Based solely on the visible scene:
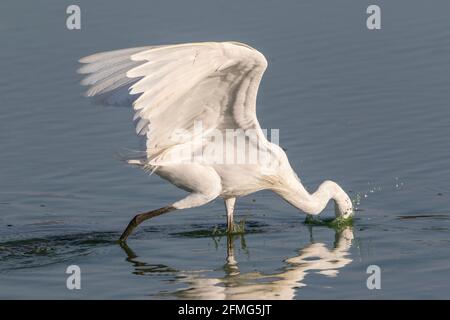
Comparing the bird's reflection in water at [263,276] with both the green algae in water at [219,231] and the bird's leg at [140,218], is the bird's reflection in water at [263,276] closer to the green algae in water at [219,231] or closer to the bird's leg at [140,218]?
the bird's leg at [140,218]

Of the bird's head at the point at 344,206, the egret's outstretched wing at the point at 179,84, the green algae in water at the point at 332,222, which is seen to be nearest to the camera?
the egret's outstretched wing at the point at 179,84

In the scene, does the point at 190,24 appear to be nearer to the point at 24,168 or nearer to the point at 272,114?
the point at 272,114

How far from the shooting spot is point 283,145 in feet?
52.8

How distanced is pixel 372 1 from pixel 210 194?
7700 millimetres

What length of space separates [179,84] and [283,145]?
4.84 metres

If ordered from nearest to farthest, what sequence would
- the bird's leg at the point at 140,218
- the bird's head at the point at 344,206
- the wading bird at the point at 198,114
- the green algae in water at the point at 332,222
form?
the wading bird at the point at 198,114 → the bird's leg at the point at 140,218 → the bird's head at the point at 344,206 → the green algae in water at the point at 332,222

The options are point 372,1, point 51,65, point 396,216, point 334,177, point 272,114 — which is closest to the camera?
point 396,216

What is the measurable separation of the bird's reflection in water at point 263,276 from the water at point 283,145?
0.02 meters

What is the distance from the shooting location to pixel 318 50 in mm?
18812

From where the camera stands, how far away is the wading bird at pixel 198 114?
36.9 feet

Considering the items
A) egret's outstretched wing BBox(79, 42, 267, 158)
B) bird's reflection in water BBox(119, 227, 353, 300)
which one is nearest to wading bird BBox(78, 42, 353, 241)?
egret's outstretched wing BBox(79, 42, 267, 158)

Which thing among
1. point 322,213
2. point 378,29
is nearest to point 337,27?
point 378,29

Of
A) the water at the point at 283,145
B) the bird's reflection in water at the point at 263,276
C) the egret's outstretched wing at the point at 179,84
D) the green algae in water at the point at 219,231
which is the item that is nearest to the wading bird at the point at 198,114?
the egret's outstretched wing at the point at 179,84

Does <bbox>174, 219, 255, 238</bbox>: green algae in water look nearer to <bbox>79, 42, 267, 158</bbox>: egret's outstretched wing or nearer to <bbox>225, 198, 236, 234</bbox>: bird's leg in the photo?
<bbox>225, 198, 236, 234</bbox>: bird's leg
